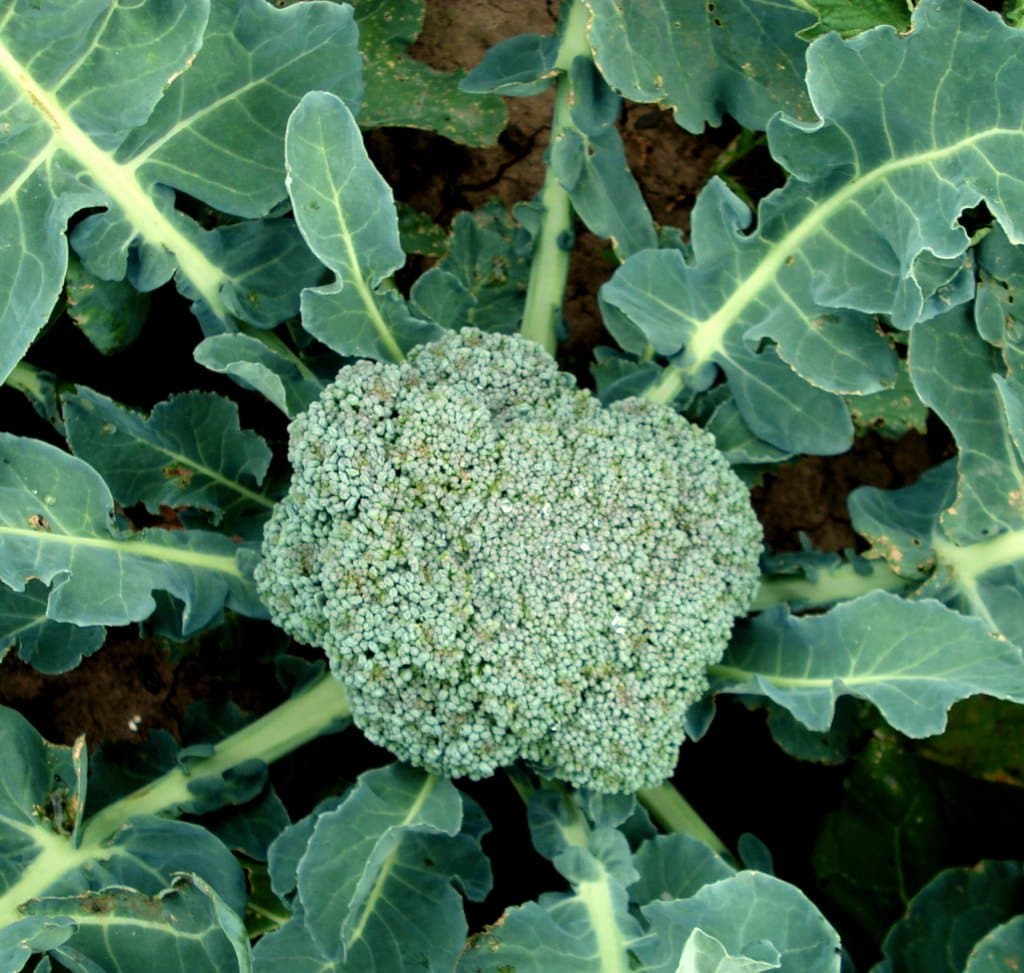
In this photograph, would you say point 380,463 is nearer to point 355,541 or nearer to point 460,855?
point 355,541

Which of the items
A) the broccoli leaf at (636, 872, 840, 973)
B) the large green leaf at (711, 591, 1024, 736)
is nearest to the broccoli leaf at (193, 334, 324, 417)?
the large green leaf at (711, 591, 1024, 736)

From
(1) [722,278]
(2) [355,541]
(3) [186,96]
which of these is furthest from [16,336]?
(1) [722,278]

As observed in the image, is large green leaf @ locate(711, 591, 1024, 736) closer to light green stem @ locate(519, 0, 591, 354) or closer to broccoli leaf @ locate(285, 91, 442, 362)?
light green stem @ locate(519, 0, 591, 354)

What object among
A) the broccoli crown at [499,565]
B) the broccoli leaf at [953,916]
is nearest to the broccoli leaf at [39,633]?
the broccoli crown at [499,565]

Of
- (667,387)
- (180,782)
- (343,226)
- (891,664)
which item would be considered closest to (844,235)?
(667,387)

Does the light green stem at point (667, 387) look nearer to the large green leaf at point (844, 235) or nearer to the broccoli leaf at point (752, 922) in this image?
the large green leaf at point (844, 235)

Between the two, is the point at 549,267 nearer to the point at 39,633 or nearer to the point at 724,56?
the point at 724,56
